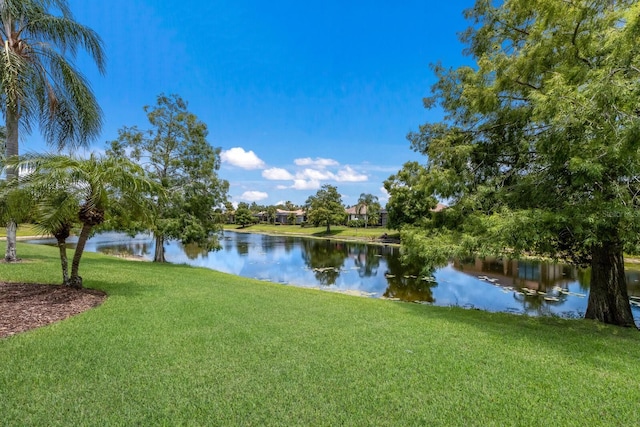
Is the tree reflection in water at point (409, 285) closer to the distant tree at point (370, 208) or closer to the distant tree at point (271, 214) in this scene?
the distant tree at point (370, 208)

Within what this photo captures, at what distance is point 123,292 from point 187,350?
4218 mm

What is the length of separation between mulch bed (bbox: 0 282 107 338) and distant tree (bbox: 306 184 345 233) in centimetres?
4897

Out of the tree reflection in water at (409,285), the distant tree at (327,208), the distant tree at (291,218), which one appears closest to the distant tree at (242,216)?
the distant tree at (291,218)

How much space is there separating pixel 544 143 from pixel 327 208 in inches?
2063

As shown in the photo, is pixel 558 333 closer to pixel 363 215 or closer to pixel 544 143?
pixel 544 143

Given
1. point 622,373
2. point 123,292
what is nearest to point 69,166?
point 123,292

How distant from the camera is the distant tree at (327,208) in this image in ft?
184

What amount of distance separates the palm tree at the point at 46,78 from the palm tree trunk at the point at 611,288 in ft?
47.7

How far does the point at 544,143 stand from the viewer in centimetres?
573

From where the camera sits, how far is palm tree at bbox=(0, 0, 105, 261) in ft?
29.6

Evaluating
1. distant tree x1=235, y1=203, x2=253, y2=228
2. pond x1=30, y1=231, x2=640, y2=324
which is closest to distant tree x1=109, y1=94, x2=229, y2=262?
pond x1=30, y1=231, x2=640, y2=324

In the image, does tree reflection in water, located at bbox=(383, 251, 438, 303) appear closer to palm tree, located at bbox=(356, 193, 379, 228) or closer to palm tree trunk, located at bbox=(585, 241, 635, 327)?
palm tree trunk, located at bbox=(585, 241, 635, 327)

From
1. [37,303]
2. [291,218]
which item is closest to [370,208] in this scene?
[291,218]

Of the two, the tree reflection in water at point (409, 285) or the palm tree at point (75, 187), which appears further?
the tree reflection in water at point (409, 285)
